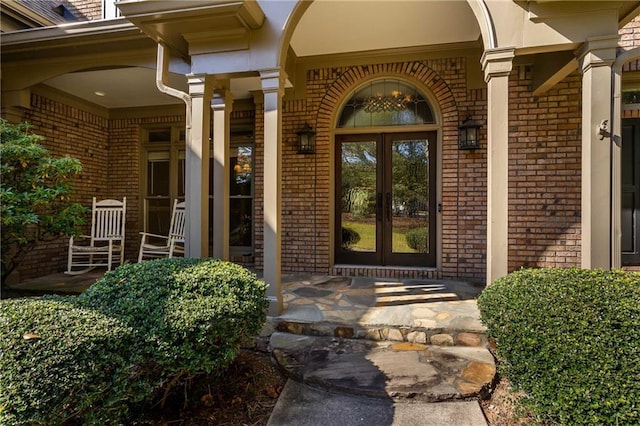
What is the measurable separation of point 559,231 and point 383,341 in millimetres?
2783

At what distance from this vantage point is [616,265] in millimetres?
2457

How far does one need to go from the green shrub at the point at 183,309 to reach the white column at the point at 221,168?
1378 mm

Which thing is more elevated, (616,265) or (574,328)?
(616,265)

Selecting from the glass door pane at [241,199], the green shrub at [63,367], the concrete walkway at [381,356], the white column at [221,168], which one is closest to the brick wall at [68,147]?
the glass door pane at [241,199]

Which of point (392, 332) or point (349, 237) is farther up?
point (349, 237)

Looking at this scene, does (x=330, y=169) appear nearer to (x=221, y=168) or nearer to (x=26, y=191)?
(x=221, y=168)

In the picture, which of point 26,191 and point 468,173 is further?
point 468,173

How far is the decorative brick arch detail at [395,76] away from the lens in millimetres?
4227

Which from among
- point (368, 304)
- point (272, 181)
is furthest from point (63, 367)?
point (368, 304)

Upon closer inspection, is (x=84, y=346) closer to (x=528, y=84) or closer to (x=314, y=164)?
(x=314, y=164)

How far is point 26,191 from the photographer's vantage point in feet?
11.6

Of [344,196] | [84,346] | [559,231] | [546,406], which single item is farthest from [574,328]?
[344,196]

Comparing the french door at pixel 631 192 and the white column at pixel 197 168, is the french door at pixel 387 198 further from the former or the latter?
the french door at pixel 631 192

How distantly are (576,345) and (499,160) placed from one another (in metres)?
1.45
